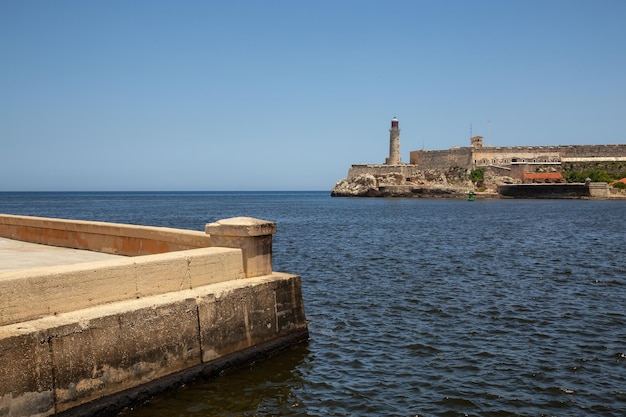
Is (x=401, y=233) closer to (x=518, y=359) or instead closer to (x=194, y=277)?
(x=518, y=359)

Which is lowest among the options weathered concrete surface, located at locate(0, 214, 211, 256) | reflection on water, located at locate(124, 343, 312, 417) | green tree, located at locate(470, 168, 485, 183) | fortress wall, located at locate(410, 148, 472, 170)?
reflection on water, located at locate(124, 343, 312, 417)

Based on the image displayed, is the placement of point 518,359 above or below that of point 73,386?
below

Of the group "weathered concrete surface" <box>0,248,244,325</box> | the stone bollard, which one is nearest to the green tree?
the stone bollard

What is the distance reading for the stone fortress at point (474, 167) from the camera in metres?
92.2

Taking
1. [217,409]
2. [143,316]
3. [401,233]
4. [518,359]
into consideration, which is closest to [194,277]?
[143,316]

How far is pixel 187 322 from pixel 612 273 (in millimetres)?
14868

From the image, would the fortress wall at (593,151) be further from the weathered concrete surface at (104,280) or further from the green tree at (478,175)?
the weathered concrete surface at (104,280)

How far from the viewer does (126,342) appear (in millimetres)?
5973

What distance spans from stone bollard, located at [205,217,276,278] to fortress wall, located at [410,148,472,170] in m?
92.5

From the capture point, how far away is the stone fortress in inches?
3632

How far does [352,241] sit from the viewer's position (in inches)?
1085

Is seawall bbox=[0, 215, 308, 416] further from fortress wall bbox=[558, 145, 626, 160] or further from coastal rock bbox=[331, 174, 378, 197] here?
fortress wall bbox=[558, 145, 626, 160]

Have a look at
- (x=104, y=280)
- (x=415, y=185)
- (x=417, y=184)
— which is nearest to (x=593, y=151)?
(x=417, y=184)

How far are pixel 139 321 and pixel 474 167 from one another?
94.3 m
